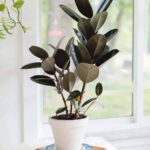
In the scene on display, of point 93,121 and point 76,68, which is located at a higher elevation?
point 76,68

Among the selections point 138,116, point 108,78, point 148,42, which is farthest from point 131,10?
point 138,116

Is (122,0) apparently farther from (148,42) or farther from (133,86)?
(133,86)

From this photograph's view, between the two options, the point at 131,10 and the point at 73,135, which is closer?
the point at 73,135

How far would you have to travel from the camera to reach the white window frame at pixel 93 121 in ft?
5.98

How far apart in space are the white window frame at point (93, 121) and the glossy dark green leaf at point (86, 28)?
0.43 meters

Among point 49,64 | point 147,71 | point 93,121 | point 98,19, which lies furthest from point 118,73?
point 49,64

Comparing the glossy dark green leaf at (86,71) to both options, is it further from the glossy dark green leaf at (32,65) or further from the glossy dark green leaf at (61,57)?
the glossy dark green leaf at (32,65)

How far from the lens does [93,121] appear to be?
83.7 inches

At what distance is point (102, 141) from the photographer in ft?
5.99

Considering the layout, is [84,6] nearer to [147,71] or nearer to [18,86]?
[18,86]

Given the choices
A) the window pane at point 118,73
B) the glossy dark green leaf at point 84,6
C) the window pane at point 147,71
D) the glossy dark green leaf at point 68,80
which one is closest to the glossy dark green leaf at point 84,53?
the glossy dark green leaf at point 68,80

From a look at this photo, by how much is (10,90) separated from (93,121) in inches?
25.9

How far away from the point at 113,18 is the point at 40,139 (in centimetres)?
99

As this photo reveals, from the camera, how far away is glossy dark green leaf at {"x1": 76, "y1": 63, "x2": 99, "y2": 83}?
4.56 ft
